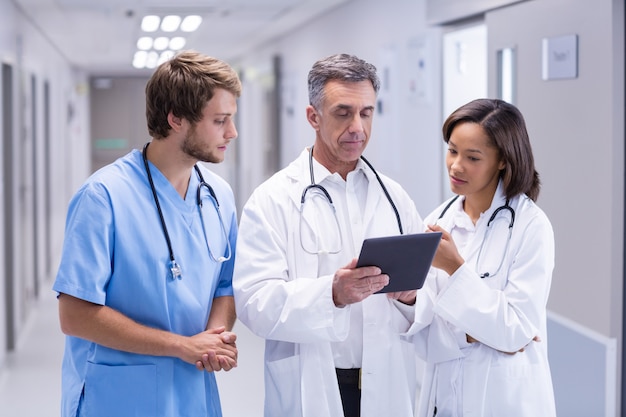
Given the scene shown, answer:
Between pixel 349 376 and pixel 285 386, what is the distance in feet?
0.51

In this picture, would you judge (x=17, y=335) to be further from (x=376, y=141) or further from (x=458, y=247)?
(x=458, y=247)

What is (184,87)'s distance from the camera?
1.84 meters

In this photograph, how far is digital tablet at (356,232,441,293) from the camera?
1.65 m

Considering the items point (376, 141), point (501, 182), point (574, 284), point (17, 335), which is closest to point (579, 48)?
point (574, 284)

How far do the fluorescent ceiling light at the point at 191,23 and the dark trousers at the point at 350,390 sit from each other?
16.0 ft

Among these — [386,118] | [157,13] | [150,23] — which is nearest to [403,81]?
[386,118]

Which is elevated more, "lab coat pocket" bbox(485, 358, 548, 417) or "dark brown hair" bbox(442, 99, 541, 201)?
"dark brown hair" bbox(442, 99, 541, 201)

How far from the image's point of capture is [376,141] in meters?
5.20

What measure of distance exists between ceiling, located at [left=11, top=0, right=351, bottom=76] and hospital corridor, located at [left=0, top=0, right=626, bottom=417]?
0.02 metres

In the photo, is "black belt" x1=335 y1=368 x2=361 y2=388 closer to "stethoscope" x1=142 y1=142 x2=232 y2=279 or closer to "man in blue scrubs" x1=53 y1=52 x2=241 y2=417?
"man in blue scrubs" x1=53 y1=52 x2=241 y2=417

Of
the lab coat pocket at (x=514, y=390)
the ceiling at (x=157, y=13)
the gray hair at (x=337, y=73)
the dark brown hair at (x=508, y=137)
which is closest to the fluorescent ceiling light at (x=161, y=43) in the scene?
the ceiling at (x=157, y=13)

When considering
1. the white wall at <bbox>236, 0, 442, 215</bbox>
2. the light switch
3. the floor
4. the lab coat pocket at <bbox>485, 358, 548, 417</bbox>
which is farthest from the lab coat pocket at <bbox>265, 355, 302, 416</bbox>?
the white wall at <bbox>236, 0, 442, 215</bbox>

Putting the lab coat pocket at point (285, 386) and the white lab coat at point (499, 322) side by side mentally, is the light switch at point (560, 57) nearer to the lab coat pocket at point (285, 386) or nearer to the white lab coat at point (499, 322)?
the white lab coat at point (499, 322)

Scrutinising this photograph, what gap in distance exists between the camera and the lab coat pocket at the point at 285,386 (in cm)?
187
